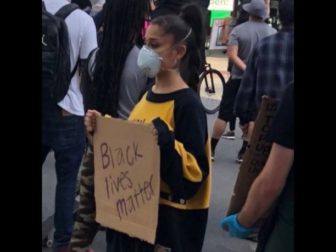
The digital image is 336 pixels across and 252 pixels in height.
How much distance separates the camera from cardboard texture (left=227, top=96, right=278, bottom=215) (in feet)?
8.05

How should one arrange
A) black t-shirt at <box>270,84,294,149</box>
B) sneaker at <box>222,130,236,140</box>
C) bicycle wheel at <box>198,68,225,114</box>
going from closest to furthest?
black t-shirt at <box>270,84,294,149</box>
sneaker at <box>222,130,236,140</box>
bicycle wheel at <box>198,68,225,114</box>

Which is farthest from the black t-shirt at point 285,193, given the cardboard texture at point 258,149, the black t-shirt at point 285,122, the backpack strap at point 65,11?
the backpack strap at point 65,11

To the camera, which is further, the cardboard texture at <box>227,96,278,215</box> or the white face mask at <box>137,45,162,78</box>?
the white face mask at <box>137,45,162,78</box>

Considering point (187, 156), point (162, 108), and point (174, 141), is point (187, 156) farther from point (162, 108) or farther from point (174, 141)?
point (162, 108)

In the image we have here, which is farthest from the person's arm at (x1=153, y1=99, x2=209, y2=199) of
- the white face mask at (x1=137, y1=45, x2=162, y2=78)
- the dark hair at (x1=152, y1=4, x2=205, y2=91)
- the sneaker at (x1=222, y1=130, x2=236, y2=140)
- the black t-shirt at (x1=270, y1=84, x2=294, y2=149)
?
the sneaker at (x1=222, y1=130, x2=236, y2=140)

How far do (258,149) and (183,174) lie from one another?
39 cm

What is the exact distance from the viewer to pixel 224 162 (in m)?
7.32

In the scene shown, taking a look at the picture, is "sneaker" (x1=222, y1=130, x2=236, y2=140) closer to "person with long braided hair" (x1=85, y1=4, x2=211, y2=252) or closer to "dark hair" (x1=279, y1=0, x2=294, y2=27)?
"dark hair" (x1=279, y1=0, x2=294, y2=27)

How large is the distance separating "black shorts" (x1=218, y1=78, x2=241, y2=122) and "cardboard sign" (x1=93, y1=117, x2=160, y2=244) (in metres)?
3.93

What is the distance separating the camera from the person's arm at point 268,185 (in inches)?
89.2

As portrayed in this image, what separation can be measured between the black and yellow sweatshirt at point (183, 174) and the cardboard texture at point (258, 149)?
0.28 meters

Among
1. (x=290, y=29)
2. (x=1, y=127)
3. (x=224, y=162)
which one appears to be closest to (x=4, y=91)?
(x=1, y=127)

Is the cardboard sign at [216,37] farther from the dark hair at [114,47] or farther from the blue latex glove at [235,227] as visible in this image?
the blue latex glove at [235,227]

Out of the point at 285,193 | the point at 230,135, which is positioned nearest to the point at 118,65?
the point at 285,193
